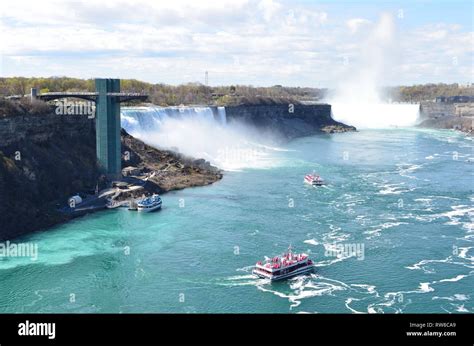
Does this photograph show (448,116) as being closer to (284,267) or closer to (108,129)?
(108,129)

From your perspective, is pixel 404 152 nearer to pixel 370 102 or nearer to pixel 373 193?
pixel 373 193

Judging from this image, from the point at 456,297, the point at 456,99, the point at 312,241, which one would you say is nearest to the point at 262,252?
the point at 312,241

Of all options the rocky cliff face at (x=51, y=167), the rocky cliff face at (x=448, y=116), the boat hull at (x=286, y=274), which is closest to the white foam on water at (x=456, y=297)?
the boat hull at (x=286, y=274)

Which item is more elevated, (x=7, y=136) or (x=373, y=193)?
(x=7, y=136)

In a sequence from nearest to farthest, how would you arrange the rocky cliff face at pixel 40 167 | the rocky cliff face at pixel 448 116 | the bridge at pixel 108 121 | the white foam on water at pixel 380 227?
the white foam on water at pixel 380 227 → the rocky cliff face at pixel 40 167 → the bridge at pixel 108 121 → the rocky cliff face at pixel 448 116

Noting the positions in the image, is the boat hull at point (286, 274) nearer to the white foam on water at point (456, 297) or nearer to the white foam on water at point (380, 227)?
the white foam on water at point (456, 297)

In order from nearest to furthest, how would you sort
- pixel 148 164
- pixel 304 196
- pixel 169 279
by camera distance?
pixel 169 279 < pixel 304 196 < pixel 148 164

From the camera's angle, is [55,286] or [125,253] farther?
[125,253]

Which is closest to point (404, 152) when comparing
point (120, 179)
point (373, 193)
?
point (373, 193)
